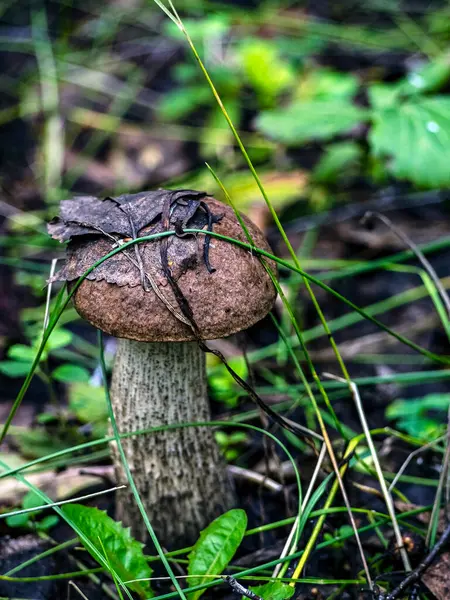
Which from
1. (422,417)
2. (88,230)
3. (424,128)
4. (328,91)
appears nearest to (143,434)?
(88,230)

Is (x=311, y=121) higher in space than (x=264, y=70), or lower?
lower

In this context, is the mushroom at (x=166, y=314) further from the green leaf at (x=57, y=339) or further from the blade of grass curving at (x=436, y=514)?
the blade of grass curving at (x=436, y=514)

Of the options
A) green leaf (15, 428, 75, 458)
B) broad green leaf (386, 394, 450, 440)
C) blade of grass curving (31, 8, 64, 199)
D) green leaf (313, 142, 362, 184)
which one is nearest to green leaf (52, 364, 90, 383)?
green leaf (15, 428, 75, 458)

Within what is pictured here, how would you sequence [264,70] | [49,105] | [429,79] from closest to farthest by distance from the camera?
1. [429,79]
2. [264,70]
3. [49,105]

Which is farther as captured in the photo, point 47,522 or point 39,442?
point 39,442

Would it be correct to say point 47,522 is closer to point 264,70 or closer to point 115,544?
point 115,544

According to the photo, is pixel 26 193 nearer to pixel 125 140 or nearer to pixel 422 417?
pixel 125 140

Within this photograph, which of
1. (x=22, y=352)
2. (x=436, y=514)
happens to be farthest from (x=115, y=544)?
(x=436, y=514)
